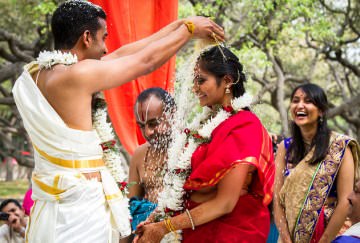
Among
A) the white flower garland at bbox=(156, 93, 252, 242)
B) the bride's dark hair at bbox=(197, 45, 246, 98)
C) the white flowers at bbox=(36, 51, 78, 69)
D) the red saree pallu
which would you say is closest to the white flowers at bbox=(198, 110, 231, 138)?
the white flower garland at bbox=(156, 93, 252, 242)

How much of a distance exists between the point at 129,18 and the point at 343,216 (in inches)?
100

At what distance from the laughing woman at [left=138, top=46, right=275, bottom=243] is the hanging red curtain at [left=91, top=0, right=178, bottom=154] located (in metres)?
1.84

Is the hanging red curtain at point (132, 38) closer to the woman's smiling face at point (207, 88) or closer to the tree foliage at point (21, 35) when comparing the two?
the woman's smiling face at point (207, 88)

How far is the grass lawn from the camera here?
23109mm

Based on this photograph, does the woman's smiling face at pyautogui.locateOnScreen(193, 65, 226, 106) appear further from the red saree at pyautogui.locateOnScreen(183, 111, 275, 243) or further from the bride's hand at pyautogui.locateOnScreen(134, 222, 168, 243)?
the bride's hand at pyautogui.locateOnScreen(134, 222, 168, 243)

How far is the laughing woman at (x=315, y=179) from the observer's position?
3.72 m

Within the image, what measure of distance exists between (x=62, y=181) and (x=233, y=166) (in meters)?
0.87

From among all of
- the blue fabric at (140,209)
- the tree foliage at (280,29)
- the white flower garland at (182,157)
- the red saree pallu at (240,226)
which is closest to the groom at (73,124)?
the white flower garland at (182,157)

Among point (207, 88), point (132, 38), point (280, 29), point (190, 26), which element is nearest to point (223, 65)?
point (207, 88)

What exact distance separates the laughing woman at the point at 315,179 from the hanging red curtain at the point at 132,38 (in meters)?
1.40

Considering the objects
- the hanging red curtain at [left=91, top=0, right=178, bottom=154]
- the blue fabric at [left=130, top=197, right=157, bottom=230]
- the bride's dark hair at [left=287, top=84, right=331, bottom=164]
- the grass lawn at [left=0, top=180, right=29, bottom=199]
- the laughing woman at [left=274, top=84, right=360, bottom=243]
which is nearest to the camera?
the blue fabric at [left=130, top=197, right=157, bottom=230]

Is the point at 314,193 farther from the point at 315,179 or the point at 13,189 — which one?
the point at 13,189

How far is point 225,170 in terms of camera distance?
111 inches

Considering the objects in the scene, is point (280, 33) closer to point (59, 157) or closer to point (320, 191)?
point (320, 191)
